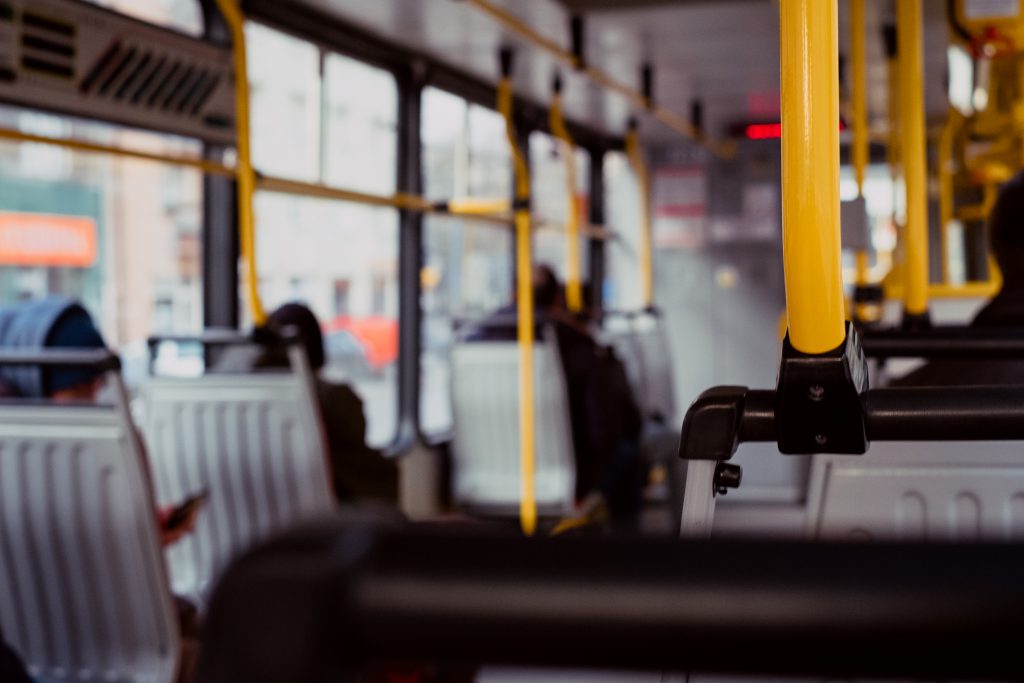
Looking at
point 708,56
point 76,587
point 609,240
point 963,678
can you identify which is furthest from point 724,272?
point 963,678

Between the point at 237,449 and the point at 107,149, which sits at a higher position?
the point at 107,149

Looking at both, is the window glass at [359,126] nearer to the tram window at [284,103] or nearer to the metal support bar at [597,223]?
the tram window at [284,103]

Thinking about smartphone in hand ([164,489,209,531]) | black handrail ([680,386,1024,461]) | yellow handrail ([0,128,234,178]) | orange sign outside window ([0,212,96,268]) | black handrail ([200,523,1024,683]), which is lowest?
smartphone in hand ([164,489,209,531])

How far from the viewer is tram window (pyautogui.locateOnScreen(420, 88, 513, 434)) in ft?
18.8

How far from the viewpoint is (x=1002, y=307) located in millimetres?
1998

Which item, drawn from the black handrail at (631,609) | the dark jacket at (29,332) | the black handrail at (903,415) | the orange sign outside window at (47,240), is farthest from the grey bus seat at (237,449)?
the black handrail at (631,609)

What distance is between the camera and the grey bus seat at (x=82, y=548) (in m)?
2.29

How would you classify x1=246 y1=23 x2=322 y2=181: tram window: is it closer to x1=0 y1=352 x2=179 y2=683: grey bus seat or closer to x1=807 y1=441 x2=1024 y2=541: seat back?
x1=0 y1=352 x2=179 y2=683: grey bus seat

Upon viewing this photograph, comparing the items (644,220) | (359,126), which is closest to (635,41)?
(359,126)

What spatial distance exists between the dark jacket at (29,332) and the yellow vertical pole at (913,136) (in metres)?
1.75

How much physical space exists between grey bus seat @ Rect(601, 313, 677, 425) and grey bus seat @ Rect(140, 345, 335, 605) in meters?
4.07

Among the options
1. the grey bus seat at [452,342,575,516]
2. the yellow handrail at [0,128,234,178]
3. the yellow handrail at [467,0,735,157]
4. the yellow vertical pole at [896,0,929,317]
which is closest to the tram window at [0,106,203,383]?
the yellow handrail at [0,128,234,178]

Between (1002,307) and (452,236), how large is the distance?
4026mm

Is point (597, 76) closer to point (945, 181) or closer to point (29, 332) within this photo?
point (945, 181)
